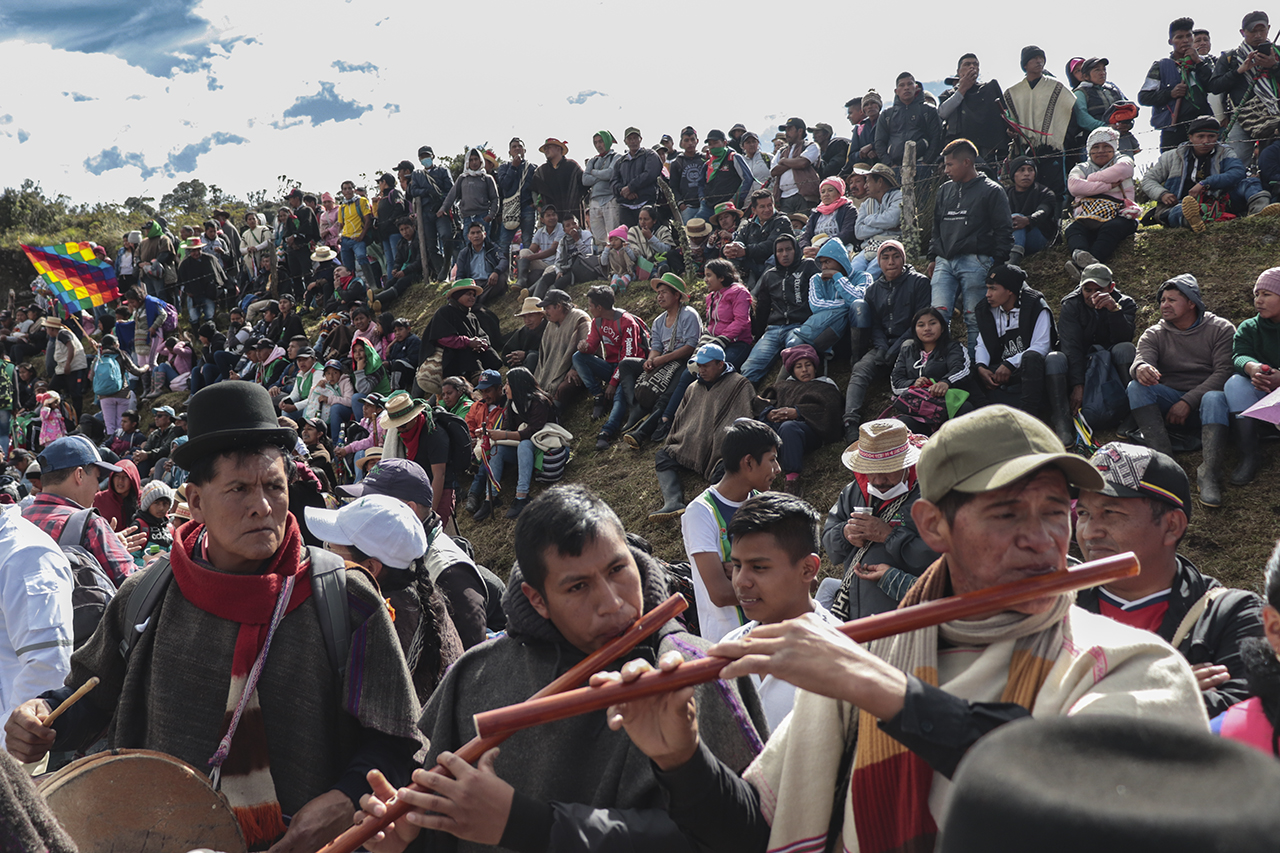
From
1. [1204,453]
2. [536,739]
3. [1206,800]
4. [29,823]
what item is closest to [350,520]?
[536,739]

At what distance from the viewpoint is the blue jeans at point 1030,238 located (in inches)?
385

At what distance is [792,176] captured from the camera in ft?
41.3

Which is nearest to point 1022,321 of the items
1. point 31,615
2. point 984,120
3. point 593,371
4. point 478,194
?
point 984,120

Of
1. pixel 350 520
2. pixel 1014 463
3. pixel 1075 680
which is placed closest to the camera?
pixel 1075 680

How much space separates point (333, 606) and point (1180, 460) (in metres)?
6.40

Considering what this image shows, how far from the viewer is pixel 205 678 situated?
2.57 meters

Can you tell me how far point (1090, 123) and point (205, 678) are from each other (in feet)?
33.9

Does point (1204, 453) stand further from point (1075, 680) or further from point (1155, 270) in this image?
point (1075, 680)

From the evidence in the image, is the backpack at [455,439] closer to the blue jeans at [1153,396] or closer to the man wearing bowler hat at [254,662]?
the blue jeans at [1153,396]

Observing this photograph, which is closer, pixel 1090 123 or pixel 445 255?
pixel 1090 123

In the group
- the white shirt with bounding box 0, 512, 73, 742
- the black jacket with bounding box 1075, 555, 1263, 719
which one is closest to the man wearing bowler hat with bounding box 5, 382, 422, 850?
the white shirt with bounding box 0, 512, 73, 742

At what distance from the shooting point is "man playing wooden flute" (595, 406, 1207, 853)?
59.2 inches

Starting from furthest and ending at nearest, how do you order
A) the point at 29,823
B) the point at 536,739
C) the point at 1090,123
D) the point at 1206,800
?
1. the point at 1090,123
2. the point at 536,739
3. the point at 29,823
4. the point at 1206,800

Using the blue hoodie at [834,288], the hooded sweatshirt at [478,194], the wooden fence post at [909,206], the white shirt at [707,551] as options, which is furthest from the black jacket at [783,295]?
the hooded sweatshirt at [478,194]
